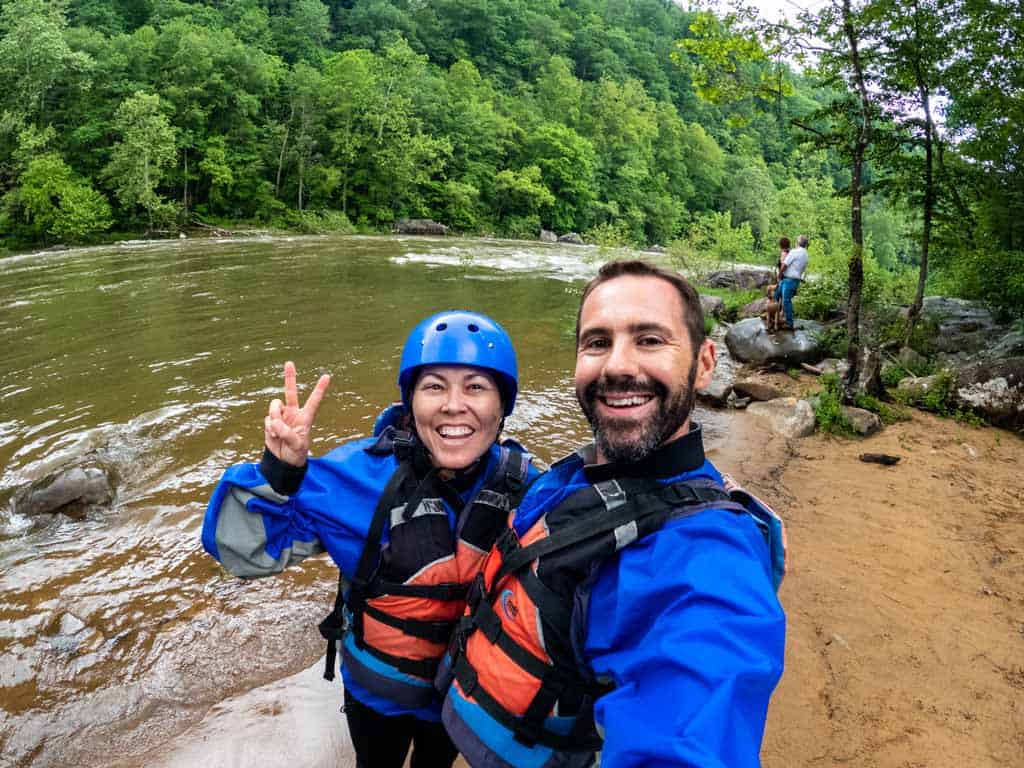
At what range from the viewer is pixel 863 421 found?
24.5 ft

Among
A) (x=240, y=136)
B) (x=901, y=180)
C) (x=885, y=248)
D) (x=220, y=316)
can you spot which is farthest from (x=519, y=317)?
(x=885, y=248)

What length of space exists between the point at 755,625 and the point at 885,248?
55.9 metres

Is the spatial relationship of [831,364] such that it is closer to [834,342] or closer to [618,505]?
[834,342]

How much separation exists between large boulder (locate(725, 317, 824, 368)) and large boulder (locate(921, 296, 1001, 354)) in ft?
7.19

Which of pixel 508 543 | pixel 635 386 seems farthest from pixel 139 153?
pixel 635 386

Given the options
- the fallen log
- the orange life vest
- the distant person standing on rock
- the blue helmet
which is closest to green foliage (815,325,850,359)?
the distant person standing on rock

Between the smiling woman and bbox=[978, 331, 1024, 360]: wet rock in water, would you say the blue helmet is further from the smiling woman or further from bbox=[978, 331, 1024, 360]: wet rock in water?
bbox=[978, 331, 1024, 360]: wet rock in water

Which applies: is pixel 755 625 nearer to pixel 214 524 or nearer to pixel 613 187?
pixel 214 524

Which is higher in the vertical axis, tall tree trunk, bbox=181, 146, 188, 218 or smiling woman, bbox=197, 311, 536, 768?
tall tree trunk, bbox=181, 146, 188, 218

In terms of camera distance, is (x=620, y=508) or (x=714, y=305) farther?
(x=714, y=305)

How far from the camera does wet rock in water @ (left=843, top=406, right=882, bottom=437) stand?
7375 mm

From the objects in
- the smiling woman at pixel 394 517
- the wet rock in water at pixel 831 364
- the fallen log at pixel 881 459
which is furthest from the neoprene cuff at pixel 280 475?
the wet rock in water at pixel 831 364

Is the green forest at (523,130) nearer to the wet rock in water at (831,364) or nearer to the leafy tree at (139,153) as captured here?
the leafy tree at (139,153)

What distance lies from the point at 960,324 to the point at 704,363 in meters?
13.2
